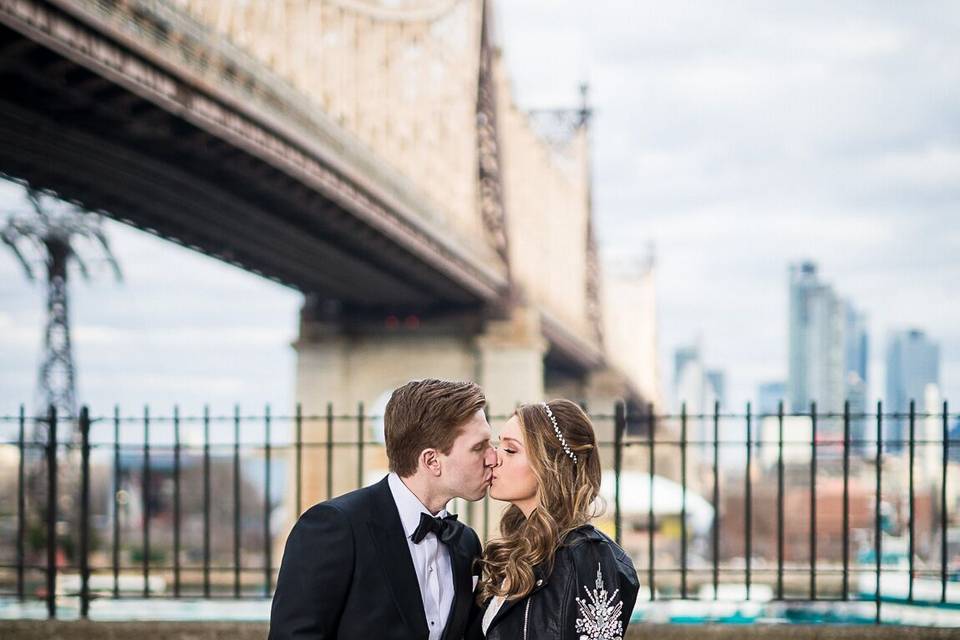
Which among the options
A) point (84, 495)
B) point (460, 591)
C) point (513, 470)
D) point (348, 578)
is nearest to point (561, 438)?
point (513, 470)

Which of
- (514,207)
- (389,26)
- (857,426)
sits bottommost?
(857,426)

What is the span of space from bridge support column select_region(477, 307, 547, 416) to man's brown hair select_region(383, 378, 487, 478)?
28.6 metres

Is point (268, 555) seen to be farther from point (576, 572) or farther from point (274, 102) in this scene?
point (274, 102)

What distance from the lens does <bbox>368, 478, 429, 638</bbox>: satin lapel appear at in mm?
3254

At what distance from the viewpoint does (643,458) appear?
189ft

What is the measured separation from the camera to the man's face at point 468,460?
3.30 m

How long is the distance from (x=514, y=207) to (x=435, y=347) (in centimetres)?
605

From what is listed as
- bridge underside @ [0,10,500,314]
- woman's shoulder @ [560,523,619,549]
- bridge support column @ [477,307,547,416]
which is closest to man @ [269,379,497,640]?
woman's shoulder @ [560,523,619,549]

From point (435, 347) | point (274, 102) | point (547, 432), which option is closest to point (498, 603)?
point (547, 432)

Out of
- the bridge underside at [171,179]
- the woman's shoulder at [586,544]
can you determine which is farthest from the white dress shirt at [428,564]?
the bridge underside at [171,179]

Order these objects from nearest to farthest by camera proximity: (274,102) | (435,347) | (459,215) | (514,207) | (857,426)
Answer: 1. (274,102)
2. (459,215)
3. (435,347)
4. (514,207)
5. (857,426)

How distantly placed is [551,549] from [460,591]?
28 centimetres

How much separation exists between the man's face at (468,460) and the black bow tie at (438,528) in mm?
88

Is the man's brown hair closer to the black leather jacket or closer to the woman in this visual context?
the woman
